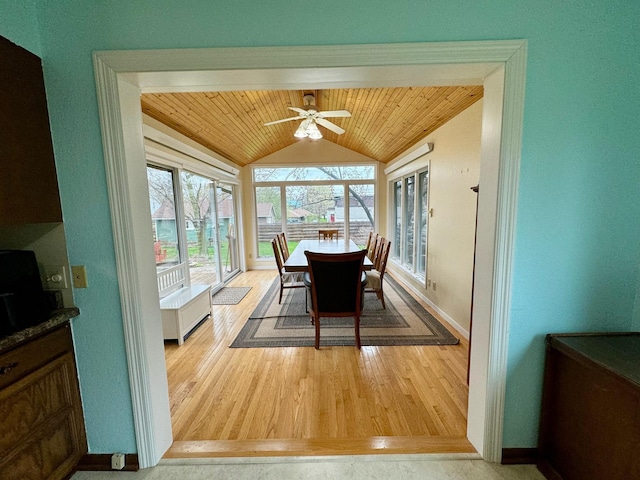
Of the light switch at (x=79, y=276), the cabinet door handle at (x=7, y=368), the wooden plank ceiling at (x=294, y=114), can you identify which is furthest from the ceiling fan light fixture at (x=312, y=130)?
the cabinet door handle at (x=7, y=368)

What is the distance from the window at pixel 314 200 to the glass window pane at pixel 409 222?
1248mm

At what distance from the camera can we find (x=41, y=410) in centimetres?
111

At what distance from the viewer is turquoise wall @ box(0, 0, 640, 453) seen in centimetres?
110

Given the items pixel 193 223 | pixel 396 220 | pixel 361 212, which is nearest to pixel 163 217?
pixel 193 223

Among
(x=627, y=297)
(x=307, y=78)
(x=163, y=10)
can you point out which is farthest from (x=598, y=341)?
(x=163, y=10)

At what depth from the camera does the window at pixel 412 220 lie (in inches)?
158

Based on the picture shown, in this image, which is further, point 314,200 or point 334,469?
point 314,200

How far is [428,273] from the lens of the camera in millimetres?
3627

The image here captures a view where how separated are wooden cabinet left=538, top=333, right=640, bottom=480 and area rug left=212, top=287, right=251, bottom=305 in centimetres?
356

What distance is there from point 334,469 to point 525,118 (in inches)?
75.7

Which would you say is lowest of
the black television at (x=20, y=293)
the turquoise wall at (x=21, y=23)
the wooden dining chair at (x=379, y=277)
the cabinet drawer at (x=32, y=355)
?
the wooden dining chair at (x=379, y=277)

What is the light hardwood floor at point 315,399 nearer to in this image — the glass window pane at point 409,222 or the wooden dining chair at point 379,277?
the wooden dining chair at point 379,277

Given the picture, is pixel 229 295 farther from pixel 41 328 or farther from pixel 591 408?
pixel 591 408

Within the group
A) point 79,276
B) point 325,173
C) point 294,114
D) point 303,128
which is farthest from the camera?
point 325,173
